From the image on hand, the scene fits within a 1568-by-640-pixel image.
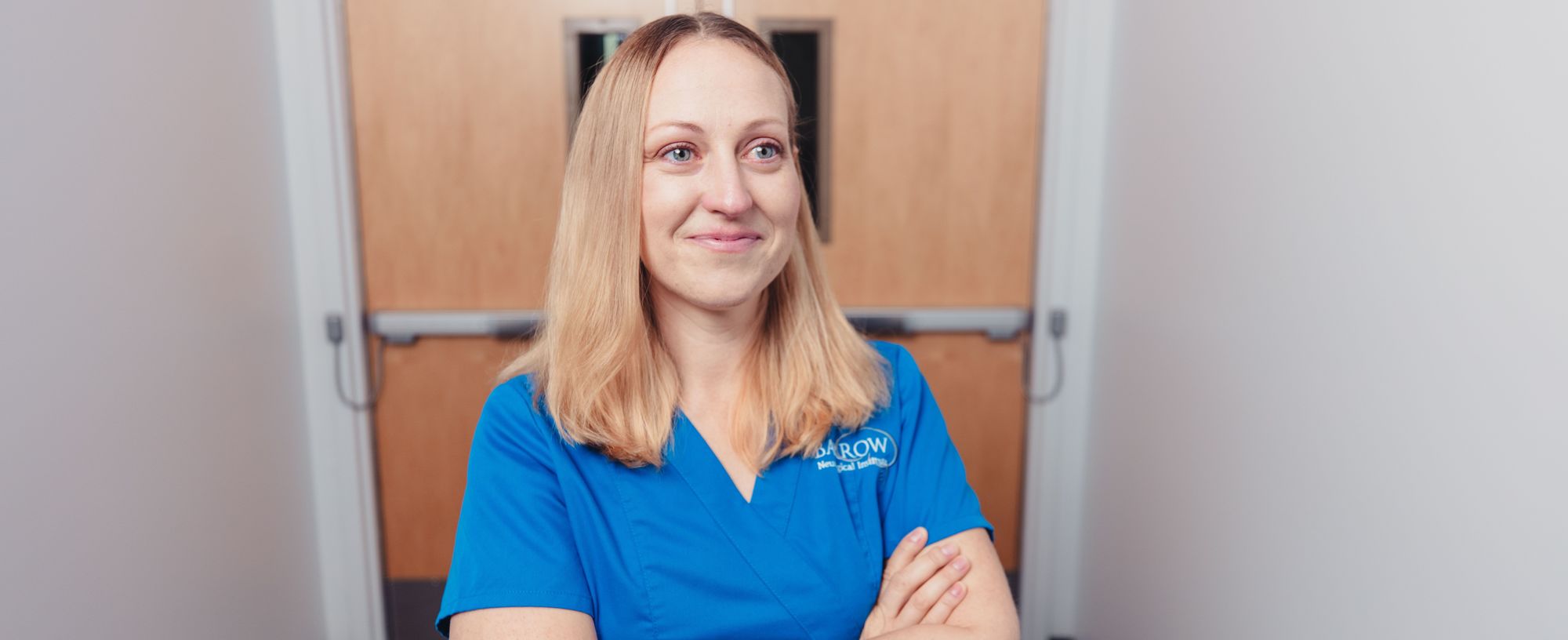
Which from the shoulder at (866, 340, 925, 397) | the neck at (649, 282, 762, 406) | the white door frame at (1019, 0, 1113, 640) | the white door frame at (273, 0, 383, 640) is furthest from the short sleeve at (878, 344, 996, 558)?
the white door frame at (273, 0, 383, 640)

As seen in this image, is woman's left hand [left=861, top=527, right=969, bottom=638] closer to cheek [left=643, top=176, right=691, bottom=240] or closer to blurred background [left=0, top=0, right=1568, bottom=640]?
cheek [left=643, top=176, right=691, bottom=240]

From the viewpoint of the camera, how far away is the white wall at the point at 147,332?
4.02ft

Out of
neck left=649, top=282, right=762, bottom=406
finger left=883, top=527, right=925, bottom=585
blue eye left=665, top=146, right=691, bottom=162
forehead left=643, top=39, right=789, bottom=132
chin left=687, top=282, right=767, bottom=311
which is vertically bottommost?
finger left=883, top=527, right=925, bottom=585

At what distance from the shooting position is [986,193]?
2090 millimetres

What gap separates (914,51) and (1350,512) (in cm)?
122

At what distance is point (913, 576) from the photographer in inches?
40.8

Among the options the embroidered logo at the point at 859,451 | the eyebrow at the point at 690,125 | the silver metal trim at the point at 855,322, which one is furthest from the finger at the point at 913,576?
the silver metal trim at the point at 855,322

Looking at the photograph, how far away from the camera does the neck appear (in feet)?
3.56

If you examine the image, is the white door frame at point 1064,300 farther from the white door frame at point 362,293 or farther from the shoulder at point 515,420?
the shoulder at point 515,420

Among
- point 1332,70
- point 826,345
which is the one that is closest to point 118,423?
point 826,345

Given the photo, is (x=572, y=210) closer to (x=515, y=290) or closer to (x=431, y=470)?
(x=515, y=290)

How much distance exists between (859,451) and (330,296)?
4.58 ft

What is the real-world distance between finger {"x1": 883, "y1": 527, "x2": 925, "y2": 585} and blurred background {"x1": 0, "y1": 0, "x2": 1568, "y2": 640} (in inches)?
22.0

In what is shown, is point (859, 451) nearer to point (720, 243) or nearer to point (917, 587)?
point (917, 587)
